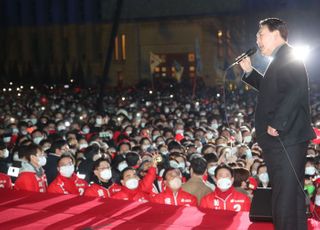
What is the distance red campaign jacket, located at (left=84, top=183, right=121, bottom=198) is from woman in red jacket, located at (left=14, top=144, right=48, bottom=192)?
67 centimetres

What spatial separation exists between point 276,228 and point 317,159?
6.12m

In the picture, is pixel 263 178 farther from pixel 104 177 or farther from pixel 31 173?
pixel 31 173

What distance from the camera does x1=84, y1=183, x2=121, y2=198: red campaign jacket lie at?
22.6 ft

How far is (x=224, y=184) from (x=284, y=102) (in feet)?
10.4

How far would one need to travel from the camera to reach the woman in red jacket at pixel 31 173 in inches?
267

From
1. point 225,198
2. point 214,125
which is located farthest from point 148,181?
point 214,125

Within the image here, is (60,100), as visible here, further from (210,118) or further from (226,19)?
(226,19)

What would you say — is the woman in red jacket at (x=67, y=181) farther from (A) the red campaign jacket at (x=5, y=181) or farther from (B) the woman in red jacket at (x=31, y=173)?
(A) the red campaign jacket at (x=5, y=181)

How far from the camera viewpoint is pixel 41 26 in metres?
49.7

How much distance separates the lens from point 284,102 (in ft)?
11.2

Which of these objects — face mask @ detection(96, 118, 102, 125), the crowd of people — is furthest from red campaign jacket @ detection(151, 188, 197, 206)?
face mask @ detection(96, 118, 102, 125)

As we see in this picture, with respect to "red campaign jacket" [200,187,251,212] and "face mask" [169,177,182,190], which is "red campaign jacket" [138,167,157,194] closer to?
"face mask" [169,177,182,190]

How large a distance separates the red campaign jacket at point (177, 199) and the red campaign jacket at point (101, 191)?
2.59ft

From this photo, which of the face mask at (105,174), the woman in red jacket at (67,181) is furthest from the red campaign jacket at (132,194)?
the woman in red jacket at (67,181)
